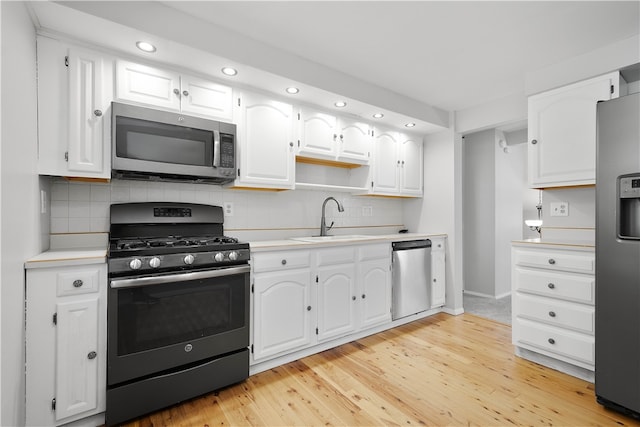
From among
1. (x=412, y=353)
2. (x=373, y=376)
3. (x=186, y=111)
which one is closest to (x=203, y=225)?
(x=186, y=111)

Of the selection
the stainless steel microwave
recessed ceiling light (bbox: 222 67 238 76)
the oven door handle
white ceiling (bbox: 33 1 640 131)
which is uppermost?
white ceiling (bbox: 33 1 640 131)

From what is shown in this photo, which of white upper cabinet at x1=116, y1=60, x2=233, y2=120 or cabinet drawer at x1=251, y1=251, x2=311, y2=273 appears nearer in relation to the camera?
white upper cabinet at x1=116, y1=60, x2=233, y2=120

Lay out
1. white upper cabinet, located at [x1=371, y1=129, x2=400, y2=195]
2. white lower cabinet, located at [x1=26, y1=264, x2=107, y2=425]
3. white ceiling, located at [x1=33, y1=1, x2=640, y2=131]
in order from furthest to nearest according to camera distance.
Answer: white upper cabinet, located at [x1=371, y1=129, x2=400, y2=195] → white ceiling, located at [x1=33, y1=1, x2=640, y2=131] → white lower cabinet, located at [x1=26, y1=264, x2=107, y2=425]

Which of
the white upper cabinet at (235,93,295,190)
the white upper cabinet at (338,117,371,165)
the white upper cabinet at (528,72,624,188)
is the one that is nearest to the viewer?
the white upper cabinet at (528,72,624,188)

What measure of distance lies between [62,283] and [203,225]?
989mm

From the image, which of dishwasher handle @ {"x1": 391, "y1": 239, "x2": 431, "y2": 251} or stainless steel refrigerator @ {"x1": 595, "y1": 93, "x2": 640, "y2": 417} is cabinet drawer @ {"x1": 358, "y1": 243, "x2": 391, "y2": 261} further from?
stainless steel refrigerator @ {"x1": 595, "y1": 93, "x2": 640, "y2": 417}

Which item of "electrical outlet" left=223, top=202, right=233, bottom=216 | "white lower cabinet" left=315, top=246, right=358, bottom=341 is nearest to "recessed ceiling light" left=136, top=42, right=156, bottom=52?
"electrical outlet" left=223, top=202, right=233, bottom=216

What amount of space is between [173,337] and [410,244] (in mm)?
2306

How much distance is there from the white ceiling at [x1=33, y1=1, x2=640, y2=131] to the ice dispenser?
109cm

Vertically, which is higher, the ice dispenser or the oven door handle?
the ice dispenser

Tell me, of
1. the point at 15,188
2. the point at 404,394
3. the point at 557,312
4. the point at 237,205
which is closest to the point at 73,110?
the point at 15,188

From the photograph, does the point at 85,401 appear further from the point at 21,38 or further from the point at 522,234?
the point at 522,234

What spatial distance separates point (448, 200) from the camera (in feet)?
11.7

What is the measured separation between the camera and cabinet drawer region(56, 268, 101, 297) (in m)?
1.54
